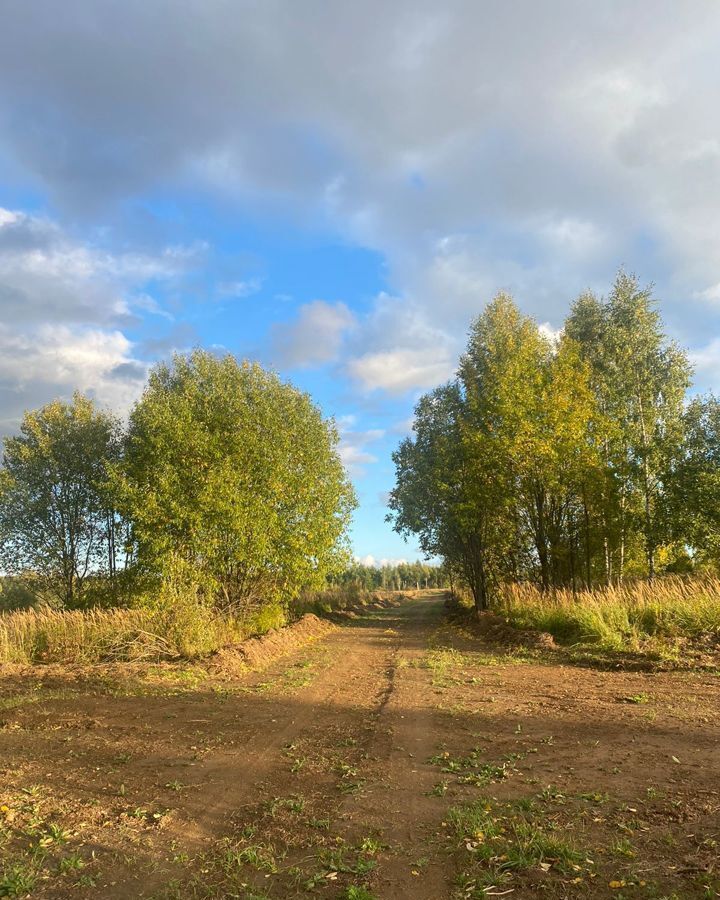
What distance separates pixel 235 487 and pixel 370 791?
1132 centimetres

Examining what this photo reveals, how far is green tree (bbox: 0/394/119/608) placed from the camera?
72.5 ft

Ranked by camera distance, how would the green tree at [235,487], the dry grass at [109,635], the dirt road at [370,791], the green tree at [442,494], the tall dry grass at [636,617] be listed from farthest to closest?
the green tree at [442,494], the green tree at [235,487], the dry grass at [109,635], the tall dry grass at [636,617], the dirt road at [370,791]

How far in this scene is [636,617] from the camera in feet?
41.7

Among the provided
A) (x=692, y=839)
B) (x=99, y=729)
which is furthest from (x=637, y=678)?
(x=99, y=729)

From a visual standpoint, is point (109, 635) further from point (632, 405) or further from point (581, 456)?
point (632, 405)

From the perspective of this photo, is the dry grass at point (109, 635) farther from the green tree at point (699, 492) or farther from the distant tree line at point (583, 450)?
the green tree at point (699, 492)

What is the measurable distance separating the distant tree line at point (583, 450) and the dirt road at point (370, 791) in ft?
37.7

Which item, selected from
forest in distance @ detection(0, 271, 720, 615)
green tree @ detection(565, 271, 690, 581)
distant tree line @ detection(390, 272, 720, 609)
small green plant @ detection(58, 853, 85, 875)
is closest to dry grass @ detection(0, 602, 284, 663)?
forest in distance @ detection(0, 271, 720, 615)

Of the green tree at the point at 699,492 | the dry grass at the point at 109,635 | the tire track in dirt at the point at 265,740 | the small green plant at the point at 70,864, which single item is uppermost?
the green tree at the point at 699,492

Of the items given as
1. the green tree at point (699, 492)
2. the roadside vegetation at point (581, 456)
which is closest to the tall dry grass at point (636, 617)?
the roadside vegetation at point (581, 456)

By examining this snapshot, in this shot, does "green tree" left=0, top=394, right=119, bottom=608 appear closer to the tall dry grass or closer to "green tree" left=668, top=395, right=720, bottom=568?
the tall dry grass

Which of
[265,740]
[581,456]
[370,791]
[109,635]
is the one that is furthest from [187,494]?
[581,456]

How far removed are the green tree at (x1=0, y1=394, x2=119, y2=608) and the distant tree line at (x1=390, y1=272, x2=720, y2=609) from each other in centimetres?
1467

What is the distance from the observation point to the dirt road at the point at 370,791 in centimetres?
351
